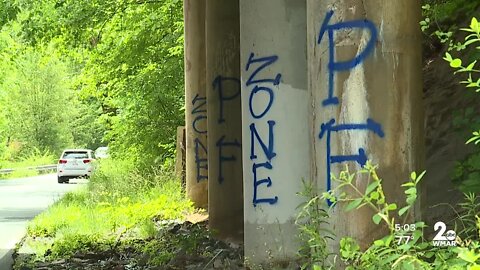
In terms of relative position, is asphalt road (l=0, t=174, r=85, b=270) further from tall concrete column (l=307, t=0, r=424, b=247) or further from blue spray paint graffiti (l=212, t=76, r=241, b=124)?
tall concrete column (l=307, t=0, r=424, b=247)

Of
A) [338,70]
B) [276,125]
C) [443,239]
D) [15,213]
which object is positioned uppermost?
[338,70]

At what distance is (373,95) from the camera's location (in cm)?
484

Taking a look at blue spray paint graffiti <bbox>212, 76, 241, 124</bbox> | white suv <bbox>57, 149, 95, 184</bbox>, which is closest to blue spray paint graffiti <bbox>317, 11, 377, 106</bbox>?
blue spray paint graffiti <bbox>212, 76, 241, 124</bbox>

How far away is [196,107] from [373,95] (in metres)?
9.51

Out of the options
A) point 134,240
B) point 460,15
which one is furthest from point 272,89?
point 134,240

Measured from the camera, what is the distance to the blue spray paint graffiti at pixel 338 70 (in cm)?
485

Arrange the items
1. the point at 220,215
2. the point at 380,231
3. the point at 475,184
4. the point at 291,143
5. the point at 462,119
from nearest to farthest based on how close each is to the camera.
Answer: the point at 380,231
the point at 475,184
the point at 462,119
the point at 291,143
the point at 220,215

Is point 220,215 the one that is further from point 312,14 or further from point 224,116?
point 312,14

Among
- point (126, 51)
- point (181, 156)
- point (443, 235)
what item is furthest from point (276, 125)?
point (126, 51)

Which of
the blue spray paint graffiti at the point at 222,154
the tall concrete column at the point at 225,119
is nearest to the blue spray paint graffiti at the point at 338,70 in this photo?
the tall concrete column at the point at 225,119

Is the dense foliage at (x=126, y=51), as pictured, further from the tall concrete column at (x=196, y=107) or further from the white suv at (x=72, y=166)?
the white suv at (x=72, y=166)

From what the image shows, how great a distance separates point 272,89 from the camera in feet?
24.1

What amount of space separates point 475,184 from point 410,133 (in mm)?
790

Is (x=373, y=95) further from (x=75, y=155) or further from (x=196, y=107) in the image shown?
(x=75, y=155)
